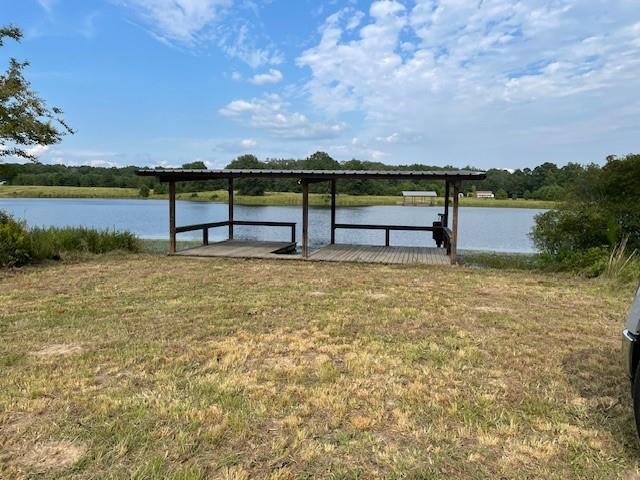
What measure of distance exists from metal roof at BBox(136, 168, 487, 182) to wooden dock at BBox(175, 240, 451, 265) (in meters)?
1.69

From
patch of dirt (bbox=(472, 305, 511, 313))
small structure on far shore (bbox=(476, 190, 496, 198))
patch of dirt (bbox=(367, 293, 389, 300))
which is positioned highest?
small structure on far shore (bbox=(476, 190, 496, 198))

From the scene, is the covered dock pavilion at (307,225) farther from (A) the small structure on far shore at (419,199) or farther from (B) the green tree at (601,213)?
(A) the small structure on far shore at (419,199)

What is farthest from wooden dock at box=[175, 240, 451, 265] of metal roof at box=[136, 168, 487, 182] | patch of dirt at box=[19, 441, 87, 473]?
patch of dirt at box=[19, 441, 87, 473]

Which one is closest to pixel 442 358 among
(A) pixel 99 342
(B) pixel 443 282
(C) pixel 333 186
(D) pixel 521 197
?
(A) pixel 99 342

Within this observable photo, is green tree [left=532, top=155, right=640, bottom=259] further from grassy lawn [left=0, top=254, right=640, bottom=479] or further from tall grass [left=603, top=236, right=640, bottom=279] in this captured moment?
grassy lawn [left=0, top=254, right=640, bottom=479]

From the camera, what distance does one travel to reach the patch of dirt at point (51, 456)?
7.05 ft

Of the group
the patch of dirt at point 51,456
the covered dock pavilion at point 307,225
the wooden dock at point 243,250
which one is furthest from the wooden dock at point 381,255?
the patch of dirt at point 51,456

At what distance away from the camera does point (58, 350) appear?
377cm

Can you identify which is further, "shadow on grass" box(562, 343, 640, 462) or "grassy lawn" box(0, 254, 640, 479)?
"shadow on grass" box(562, 343, 640, 462)

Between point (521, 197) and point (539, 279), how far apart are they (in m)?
34.6

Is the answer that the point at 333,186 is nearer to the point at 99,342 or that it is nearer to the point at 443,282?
the point at 443,282

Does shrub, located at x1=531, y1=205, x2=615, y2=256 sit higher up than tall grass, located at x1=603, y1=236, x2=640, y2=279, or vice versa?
shrub, located at x1=531, y1=205, x2=615, y2=256

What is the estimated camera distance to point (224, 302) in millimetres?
5652

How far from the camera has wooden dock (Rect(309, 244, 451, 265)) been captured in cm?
984
